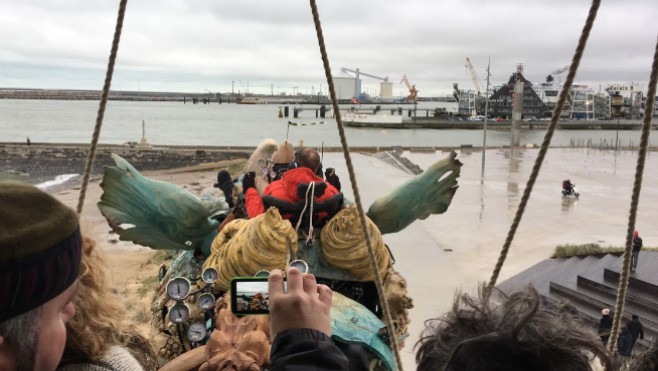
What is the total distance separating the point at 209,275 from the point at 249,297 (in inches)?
76.3

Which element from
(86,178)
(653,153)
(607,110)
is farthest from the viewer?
(607,110)

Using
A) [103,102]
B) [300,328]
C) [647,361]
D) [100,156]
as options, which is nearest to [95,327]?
[300,328]

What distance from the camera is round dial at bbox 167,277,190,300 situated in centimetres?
412

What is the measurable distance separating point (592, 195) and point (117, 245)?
21.2 m

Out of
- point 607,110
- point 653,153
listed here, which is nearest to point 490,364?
point 653,153

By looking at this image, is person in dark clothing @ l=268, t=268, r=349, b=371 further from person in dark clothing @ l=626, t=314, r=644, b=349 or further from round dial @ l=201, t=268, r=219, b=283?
person in dark clothing @ l=626, t=314, r=644, b=349

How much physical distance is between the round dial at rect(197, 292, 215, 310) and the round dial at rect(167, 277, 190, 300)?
21 cm

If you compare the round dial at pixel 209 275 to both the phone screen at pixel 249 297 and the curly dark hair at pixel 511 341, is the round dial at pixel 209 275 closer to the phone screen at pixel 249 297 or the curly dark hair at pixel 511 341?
the phone screen at pixel 249 297

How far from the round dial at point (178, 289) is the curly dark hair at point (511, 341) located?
287 centimetres

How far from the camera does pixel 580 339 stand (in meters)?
1.48

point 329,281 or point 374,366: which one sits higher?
point 329,281

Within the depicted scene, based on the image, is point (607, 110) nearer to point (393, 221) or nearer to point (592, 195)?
point (592, 195)

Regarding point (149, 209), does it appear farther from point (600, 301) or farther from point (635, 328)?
point (600, 301)

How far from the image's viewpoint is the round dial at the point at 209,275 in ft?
13.5
